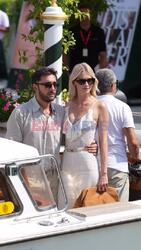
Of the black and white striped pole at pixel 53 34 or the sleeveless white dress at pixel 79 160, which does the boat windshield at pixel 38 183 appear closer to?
the sleeveless white dress at pixel 79 160

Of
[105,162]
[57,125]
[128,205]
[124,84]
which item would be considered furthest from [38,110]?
[124,84]

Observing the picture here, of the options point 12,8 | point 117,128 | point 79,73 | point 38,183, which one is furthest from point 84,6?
point 12,8

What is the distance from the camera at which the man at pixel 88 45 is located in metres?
9.89

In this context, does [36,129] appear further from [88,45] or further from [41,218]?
[88,45]

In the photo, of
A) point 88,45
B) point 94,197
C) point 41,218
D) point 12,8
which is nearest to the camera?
point 41,218

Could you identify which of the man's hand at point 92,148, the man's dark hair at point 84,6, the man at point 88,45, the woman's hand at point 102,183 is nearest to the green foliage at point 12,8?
the man at point 88,45

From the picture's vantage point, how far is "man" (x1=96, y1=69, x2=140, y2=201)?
610 cm

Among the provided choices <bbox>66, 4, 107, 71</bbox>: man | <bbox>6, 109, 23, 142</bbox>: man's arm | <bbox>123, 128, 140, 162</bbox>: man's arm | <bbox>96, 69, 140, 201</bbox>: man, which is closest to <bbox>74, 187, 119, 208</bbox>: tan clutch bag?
<bbox>96, 69, 140, 201</bbox>: man

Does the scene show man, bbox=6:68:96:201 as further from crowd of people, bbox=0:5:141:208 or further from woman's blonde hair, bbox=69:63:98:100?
woman's blonde hair, bbox=69:63:98:100

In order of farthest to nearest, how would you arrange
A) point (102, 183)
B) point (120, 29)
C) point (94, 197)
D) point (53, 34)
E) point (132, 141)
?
point (120, 29)
point (53, 34)
point (132, 141)
point (102, 183)
point (94, 197)

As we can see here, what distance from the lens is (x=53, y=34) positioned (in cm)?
786

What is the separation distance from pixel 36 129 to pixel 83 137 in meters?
0.35

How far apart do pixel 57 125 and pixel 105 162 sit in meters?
0.44

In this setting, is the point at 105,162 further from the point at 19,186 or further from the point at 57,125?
the point at 19,186
